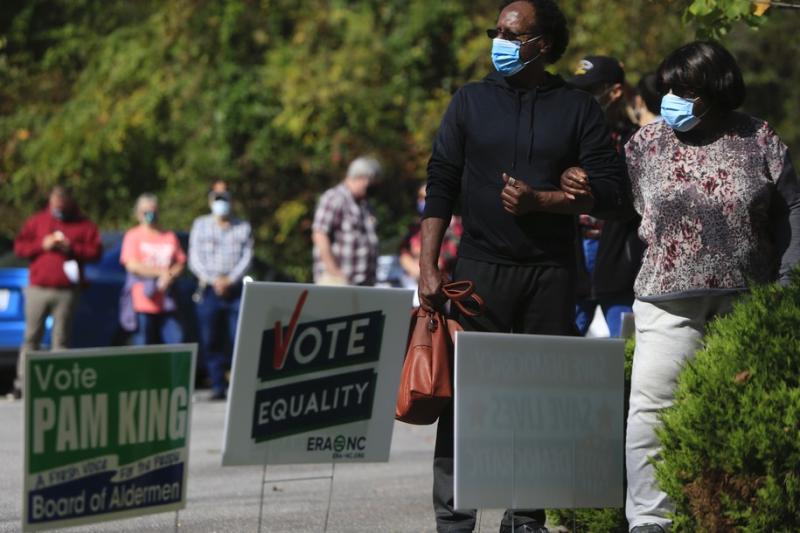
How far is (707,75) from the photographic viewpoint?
5.62 m

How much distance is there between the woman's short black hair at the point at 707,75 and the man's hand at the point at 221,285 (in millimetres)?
7906

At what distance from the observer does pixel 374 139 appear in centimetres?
1945

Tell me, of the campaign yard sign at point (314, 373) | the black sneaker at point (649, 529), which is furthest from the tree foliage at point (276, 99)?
the campaign yard sign at point (314, 373)

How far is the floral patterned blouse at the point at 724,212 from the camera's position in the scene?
18.2 feet

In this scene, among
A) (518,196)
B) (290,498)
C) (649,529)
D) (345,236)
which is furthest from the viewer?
(345,236)

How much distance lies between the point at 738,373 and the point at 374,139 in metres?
14.6

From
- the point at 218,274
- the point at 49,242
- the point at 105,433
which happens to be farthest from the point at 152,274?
the point at 105,433

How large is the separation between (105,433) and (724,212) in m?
2.34

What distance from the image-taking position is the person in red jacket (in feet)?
42.8

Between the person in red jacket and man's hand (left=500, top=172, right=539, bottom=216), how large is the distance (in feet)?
26.9

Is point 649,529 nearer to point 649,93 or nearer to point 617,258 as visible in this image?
point 617,258

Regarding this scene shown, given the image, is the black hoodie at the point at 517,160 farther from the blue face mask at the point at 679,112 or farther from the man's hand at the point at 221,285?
the man's hand at the point at 221,285

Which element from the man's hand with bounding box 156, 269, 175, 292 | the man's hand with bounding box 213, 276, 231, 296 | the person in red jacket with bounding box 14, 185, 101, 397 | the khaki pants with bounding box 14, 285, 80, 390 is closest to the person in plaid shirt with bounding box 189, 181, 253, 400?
the man's hand with bounding box 213, 276, 231, 296

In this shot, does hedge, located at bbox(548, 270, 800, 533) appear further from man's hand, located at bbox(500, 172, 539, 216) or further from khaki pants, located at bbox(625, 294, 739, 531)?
man's hand, located at bbox(500, 172, 539, 216)
